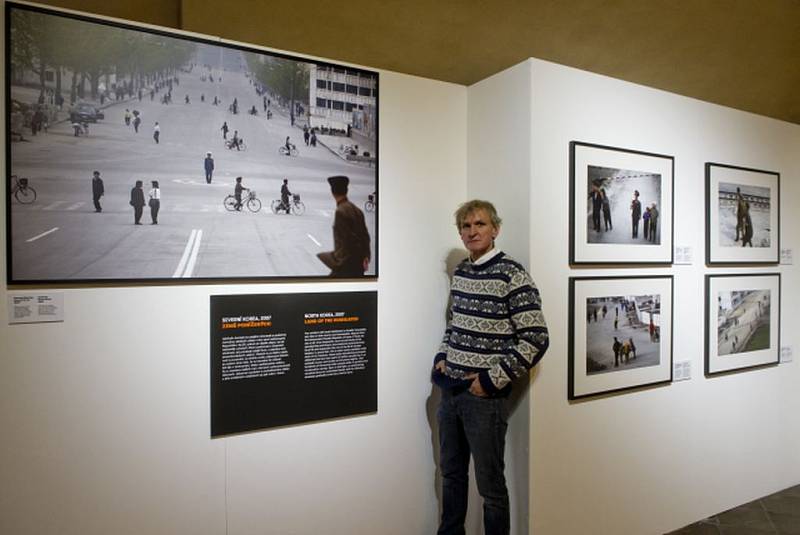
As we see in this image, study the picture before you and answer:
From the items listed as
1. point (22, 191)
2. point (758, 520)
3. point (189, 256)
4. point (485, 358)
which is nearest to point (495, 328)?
point (485, 358)

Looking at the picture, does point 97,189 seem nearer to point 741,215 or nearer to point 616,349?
point 616,349

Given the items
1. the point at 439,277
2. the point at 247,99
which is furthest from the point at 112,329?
the point at 439,277

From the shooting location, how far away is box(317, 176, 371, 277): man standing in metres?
2.48

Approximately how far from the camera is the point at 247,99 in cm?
229

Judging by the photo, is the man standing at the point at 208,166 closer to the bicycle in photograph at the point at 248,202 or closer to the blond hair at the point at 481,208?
the bicycle in photograph at the point at 248,202

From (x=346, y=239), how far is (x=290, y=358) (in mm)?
657

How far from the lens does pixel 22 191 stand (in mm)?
1892

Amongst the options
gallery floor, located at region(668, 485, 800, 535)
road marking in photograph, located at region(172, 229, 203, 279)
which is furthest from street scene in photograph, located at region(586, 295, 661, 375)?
road marking in photograph, located at region(172, 229, 203, 279)

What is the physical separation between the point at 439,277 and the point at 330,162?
2.94 feet

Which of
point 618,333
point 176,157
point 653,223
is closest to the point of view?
point 176,157

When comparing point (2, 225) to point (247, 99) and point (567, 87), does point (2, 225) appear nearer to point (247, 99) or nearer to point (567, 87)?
point (247, 99)

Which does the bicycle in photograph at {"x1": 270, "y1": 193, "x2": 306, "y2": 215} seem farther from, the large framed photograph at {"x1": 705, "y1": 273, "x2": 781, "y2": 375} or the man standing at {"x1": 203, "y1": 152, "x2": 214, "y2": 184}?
the large framed photograph at {"x1": 705, "y1": 273, "x2": 781, "y2": 375}

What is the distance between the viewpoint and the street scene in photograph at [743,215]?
3.27 metres

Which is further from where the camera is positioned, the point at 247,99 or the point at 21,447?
the point at 247,99
